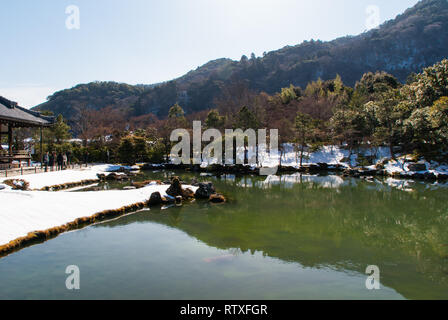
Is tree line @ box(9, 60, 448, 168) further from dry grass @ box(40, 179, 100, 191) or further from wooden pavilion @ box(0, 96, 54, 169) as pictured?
wooden pavilion @ box(0, 96, 54, 169)

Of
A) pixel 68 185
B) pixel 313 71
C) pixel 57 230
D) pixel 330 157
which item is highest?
pixel 313 71

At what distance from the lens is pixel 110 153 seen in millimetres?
35438

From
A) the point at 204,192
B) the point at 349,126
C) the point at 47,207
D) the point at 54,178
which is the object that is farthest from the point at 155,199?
the point at 349,126

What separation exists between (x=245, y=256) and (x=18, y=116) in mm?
17648

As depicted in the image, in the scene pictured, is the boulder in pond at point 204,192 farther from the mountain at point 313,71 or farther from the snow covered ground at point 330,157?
the mountain at point 313,71

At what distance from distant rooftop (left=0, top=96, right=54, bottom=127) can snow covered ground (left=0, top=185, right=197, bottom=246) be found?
7694 mm

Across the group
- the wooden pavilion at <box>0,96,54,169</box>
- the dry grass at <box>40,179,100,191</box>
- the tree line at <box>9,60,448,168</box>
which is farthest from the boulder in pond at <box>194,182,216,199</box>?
the tree line at <box>9,60,448,168</box>

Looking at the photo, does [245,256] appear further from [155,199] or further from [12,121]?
[12,121]

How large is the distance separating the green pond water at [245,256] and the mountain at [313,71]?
3761 inches

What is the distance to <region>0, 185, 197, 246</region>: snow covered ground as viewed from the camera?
8.96 meters

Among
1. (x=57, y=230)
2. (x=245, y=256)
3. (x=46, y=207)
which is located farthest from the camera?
(x=46, y=207)

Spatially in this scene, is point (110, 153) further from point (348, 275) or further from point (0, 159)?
point (348, 275)

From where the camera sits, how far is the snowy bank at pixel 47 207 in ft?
29.3

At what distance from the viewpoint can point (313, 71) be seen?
4719 inches
